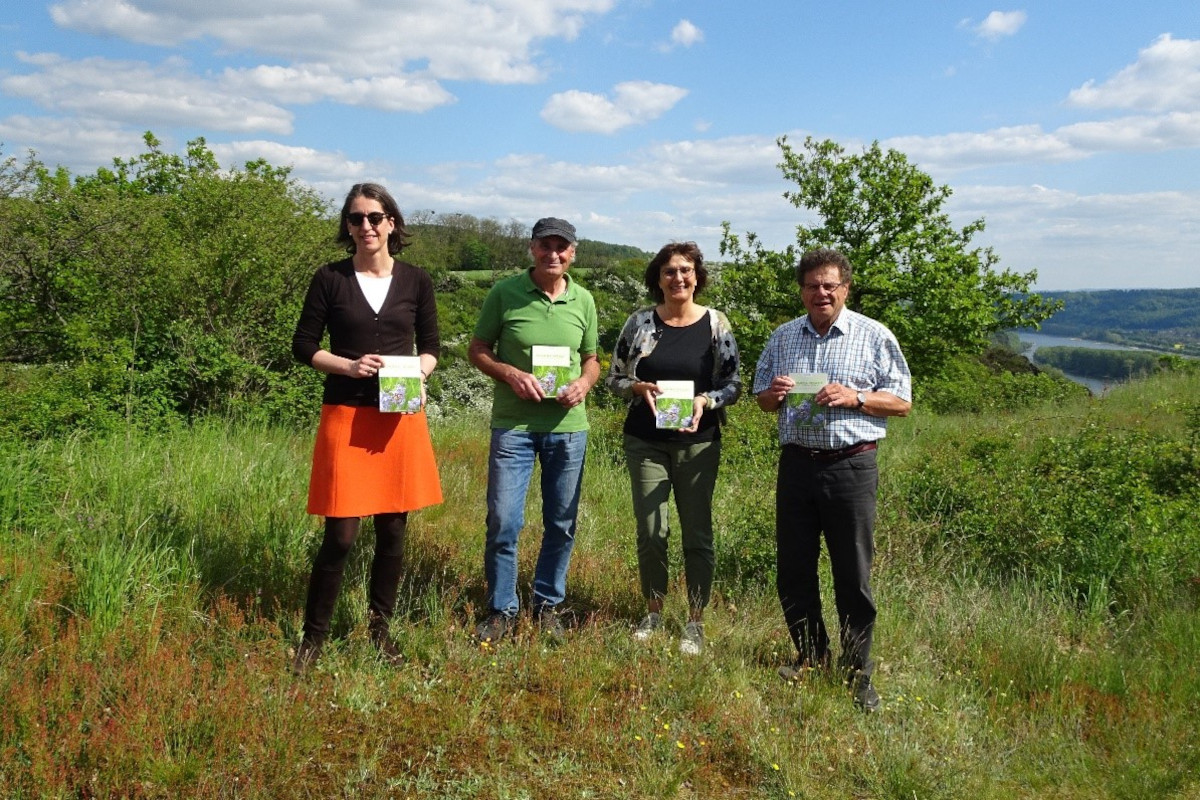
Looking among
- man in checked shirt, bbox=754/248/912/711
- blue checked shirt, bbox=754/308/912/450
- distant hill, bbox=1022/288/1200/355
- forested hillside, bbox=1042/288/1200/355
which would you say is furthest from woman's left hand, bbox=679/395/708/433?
distant hill, bbox=1022/288/1200/355

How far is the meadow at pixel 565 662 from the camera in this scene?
3.06 meters

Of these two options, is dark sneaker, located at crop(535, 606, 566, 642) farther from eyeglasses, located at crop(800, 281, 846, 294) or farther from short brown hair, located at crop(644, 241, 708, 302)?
eyeglasses, located at crop(800, 281, 846, 294)

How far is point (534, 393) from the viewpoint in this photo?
13.0 ft

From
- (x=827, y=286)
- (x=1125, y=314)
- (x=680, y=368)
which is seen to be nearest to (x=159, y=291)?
(x=680, y=368)

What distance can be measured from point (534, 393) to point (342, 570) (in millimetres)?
1229

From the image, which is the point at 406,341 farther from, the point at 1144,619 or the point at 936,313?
the point at 936,313

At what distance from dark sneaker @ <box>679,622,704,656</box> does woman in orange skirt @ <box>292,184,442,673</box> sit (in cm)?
148

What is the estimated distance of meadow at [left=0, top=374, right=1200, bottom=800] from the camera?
306cm

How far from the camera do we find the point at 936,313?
1720cm

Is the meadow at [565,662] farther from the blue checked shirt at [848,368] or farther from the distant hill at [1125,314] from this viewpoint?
the distant hill at [1125,314]

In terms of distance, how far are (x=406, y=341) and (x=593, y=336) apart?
1043mm

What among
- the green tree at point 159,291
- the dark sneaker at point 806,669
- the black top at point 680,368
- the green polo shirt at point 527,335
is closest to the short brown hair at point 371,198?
the green polo shirt at point 527,335

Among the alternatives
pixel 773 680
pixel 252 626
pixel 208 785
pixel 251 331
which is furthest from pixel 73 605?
pixel 251 331

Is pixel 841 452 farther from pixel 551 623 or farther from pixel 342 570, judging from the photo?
pixel 342 570
